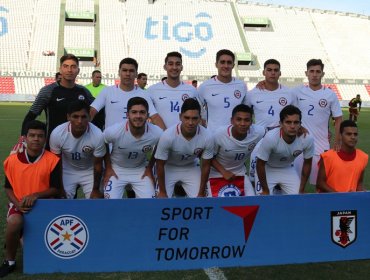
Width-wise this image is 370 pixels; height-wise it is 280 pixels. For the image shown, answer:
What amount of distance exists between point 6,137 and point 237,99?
9.54 m

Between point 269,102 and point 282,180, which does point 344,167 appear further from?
point 269,102

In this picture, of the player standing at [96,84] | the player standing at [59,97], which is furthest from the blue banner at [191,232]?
the player standing at [96,84]

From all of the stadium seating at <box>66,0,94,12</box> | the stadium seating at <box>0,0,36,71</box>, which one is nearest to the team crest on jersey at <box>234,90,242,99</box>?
the stadium seating at <box>0,0,36,71</box>

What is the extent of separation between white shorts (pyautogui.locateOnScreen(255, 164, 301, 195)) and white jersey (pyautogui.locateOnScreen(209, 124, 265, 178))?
0.34m

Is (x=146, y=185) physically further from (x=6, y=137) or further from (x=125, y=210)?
(x=6, y=137)

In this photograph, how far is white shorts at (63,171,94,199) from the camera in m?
4.94

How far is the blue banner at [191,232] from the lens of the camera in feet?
12.4

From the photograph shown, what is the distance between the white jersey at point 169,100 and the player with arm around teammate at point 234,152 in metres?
0.66

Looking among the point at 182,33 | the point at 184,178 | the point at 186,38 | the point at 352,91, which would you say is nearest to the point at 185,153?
the point at 184,178

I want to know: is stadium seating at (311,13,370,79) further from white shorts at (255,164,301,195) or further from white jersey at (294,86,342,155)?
white shorts at (255,164,301,195)

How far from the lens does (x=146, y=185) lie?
5.01 m

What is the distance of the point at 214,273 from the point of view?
3977 mm

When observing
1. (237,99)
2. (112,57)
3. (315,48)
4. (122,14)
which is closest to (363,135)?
(237,99)

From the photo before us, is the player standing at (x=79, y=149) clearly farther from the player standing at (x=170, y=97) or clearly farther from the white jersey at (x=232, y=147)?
the white jersey at (x=232, y=147)
